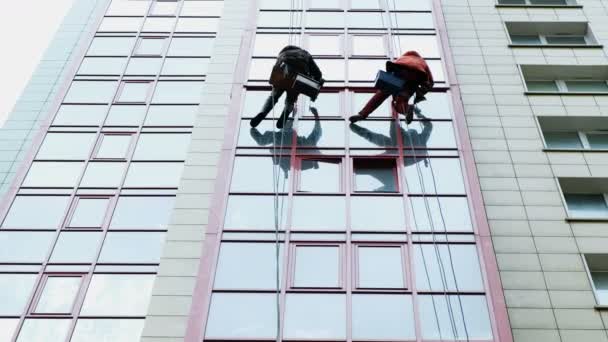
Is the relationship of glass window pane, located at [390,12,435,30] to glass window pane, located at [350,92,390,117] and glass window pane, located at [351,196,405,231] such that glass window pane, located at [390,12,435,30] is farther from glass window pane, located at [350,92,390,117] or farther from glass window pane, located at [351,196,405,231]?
glass window pane, located at [351,196,405,231]

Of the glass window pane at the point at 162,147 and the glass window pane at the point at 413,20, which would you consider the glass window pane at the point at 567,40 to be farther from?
the glass window pane at the point at 162,147

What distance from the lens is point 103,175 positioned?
1591 cm

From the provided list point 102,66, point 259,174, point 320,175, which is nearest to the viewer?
point 259,174

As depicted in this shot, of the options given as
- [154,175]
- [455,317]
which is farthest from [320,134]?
[455,317]

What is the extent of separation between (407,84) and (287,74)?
2.69 metres

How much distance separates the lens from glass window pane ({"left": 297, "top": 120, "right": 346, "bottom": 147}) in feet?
45.6

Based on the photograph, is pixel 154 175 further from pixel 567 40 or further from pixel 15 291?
pixel 567 40

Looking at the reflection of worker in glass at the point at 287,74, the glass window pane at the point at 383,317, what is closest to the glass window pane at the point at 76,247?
the reflection of worker in glass at the point at 287,74

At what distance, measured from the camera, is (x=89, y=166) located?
635 inches

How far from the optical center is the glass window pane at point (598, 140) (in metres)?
16.6

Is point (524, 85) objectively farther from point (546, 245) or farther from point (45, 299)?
point (45, 299)

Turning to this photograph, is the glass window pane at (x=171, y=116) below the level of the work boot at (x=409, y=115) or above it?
above

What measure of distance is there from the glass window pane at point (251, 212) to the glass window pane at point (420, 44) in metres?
6.86

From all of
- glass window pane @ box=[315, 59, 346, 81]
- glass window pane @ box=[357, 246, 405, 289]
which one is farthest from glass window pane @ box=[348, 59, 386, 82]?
glass window pane @ box=[357, 246, 405, 289]
